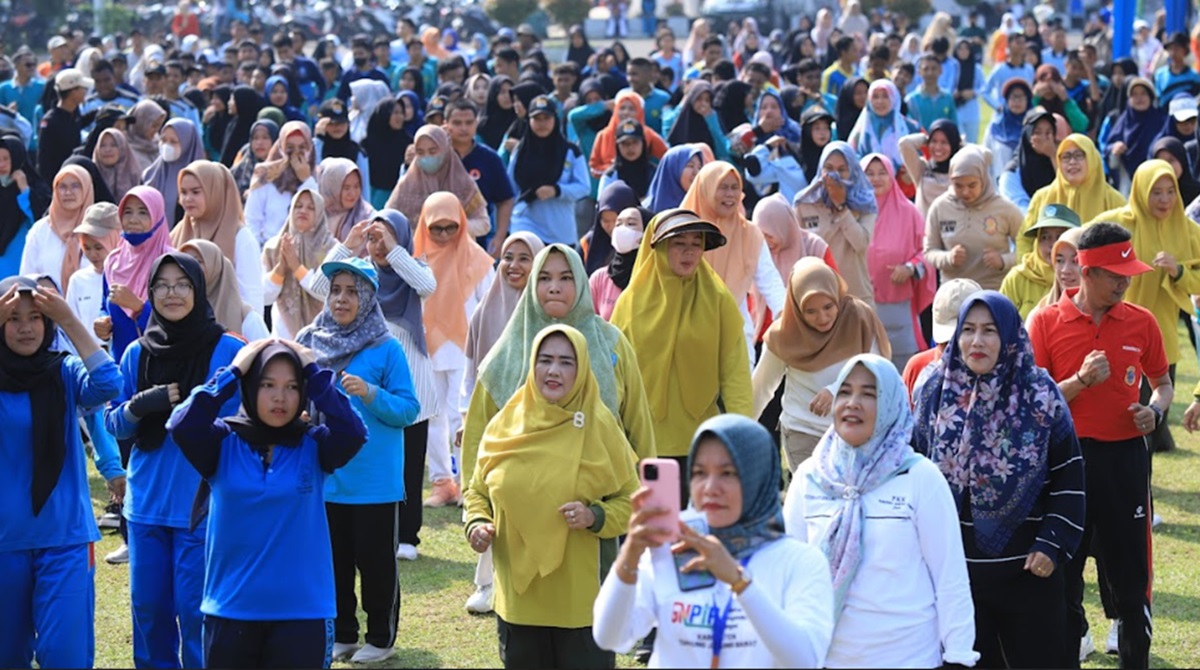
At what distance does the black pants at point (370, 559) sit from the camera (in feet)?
24.6

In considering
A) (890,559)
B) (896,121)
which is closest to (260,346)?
(890,559)

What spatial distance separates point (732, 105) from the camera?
679 inches

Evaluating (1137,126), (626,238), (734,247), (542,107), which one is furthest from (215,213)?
(1137,126)

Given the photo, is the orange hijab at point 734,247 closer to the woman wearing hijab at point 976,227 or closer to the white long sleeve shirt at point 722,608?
the woman wearing hijab at point 976,227

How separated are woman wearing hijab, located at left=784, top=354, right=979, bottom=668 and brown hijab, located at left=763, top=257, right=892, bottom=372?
244 centimetres

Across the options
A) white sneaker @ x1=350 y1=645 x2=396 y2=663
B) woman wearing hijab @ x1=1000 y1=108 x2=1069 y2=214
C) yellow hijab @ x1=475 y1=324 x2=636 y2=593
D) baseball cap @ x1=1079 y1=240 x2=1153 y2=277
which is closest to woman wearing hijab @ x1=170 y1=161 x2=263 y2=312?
white sneaker @ x1=350 y1=645 x2=396 y2=663

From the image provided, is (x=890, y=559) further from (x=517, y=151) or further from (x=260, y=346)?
(x=517, y=151)

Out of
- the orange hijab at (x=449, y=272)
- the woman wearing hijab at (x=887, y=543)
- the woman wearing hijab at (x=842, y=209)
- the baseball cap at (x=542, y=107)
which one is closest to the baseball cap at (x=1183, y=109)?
the woman wearing hijab at (x=842, y=209)

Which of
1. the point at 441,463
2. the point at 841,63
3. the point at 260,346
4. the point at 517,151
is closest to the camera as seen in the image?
the point at 260,346

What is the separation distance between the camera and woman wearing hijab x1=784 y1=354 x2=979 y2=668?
5.23m

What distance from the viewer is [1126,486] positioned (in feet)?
23.2

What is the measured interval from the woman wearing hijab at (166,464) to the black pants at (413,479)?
6.47 ft

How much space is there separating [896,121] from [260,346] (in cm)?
1004

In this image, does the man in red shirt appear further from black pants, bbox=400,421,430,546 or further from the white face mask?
black pants, bbox=400,421,430,546
